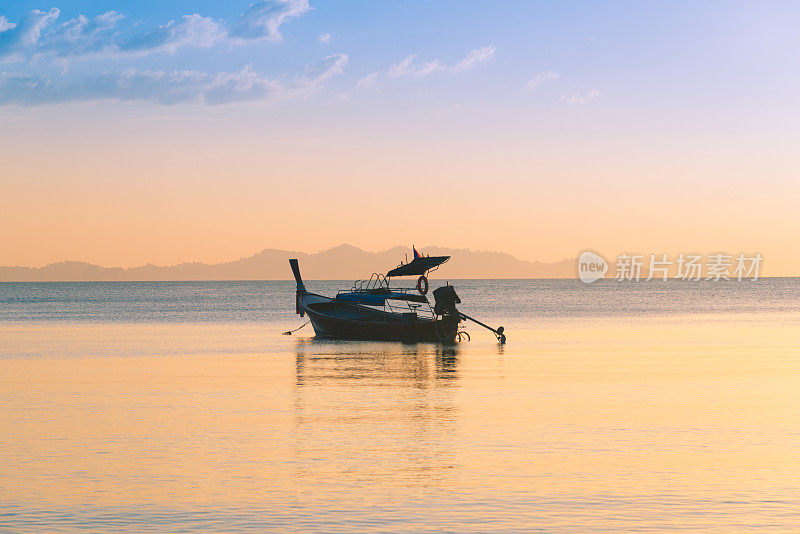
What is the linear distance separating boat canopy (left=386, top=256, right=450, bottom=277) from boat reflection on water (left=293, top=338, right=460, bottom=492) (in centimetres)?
1366

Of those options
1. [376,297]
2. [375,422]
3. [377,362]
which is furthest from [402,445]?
[376,297]

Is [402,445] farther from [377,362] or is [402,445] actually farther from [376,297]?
[376,297]

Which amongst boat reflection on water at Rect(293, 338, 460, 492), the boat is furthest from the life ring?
boat reflection on water at Rect(293, 338, 460, 492)

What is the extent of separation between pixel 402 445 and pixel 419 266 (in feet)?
116

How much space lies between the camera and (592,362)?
3803 centimetres

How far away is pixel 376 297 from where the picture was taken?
54062mm

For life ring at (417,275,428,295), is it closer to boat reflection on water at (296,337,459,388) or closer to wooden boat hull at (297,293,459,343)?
wooden boat hull at (297,293,459,343)

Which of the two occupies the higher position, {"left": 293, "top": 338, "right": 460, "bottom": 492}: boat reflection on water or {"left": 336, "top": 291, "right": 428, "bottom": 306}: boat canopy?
{"left": 336, "top": 291, "right": 428, "bottom": 306}: boat canopy

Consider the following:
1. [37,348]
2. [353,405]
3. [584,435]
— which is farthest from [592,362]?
[37,348]

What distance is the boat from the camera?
2048 inches

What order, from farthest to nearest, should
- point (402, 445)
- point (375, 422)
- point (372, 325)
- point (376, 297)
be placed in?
point (376, 297) < point (372, 325) < point (375, 422) < point (402, 445)

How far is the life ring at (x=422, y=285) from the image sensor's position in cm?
5201

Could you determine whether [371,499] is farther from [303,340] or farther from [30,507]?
[303,340]

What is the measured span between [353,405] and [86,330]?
156 feet
